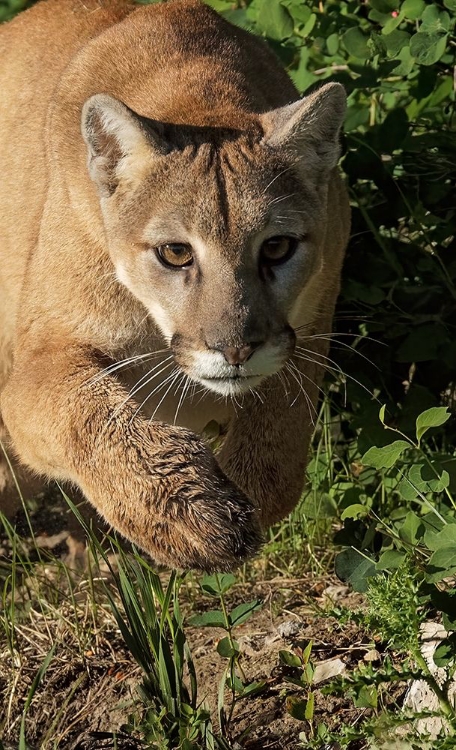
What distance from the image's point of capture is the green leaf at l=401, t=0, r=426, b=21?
18.3 ft

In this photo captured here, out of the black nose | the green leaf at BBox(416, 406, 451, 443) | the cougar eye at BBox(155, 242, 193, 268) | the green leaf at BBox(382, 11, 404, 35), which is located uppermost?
the green leaf at BBox(382, 11, 404, 35)

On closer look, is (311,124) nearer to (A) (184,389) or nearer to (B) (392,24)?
(A) (184,389)

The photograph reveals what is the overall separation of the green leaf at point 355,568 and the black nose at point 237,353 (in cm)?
88

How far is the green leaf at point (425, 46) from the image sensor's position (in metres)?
5.45

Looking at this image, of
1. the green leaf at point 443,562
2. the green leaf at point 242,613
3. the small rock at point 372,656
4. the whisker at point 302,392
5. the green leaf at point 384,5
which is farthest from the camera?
the green leaf at point 384,5

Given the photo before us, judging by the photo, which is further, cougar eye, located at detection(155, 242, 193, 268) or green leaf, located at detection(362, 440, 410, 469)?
cougar eye, located at detection(155, 242, 193, 268)

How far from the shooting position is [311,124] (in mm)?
4652

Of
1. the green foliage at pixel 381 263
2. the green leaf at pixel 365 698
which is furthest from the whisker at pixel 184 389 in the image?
the green leaf at pixel 365 698

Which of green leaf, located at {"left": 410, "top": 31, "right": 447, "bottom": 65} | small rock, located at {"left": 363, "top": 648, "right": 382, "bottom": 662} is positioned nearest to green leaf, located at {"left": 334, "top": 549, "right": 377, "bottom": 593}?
small rock, located at {"left": 363, "top": 648, "right": 382, "bottom": 662}

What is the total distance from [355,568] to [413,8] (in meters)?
2.67

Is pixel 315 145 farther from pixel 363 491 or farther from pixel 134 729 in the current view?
pixel 134 729

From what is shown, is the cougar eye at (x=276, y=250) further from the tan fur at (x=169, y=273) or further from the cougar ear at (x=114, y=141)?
the cougar ear at (x=114, y=141)

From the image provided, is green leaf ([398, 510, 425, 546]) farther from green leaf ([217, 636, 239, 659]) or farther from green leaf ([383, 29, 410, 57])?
green leaf ([383, 29, 410, 57])

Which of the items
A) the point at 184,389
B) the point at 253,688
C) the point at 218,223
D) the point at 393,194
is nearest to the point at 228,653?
the point at 253,688
